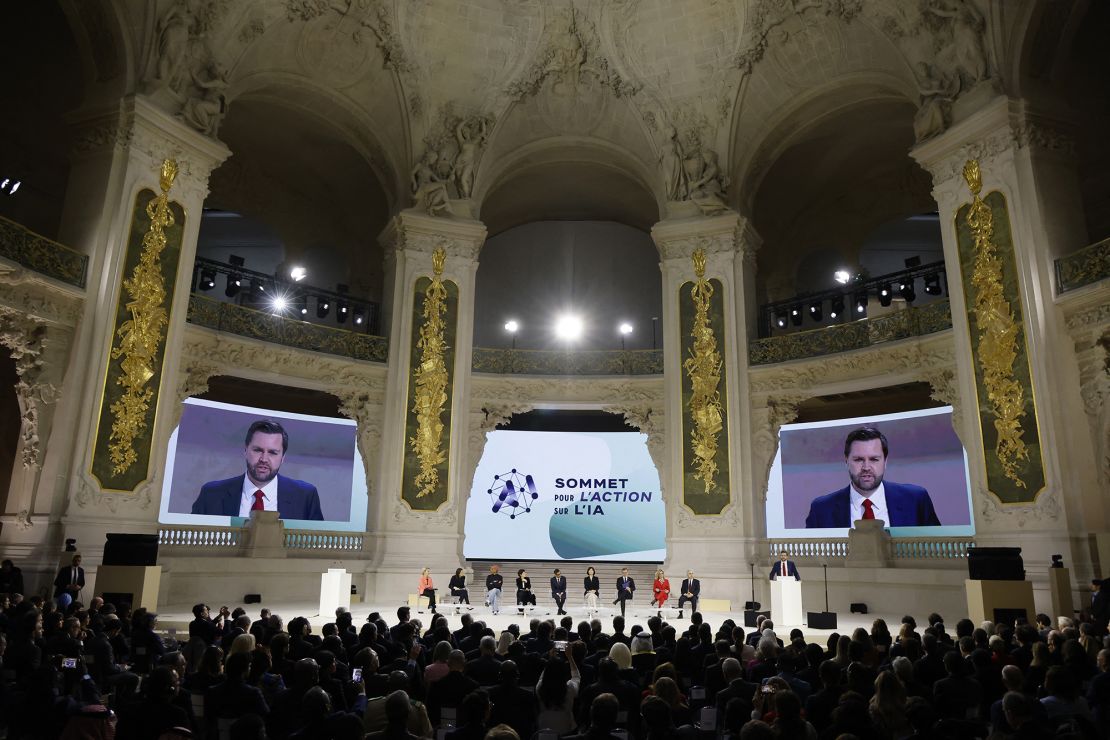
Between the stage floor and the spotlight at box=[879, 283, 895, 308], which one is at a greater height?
the spotlight at box=[879, 283, 895, 308]

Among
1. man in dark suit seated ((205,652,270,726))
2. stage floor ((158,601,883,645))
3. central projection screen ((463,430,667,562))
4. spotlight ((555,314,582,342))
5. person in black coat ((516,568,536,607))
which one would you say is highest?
spotlight ((555,314,582,342))

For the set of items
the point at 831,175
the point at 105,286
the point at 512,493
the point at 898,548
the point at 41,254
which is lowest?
the point at 898,548

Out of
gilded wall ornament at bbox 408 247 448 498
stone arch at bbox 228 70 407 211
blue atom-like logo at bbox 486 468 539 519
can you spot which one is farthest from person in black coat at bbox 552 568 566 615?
stone arch at bbox 228 70 407 211

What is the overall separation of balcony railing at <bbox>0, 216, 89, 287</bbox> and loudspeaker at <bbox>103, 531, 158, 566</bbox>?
5005mm

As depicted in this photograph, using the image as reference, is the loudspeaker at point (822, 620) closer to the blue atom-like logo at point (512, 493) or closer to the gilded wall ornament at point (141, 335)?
the blue atom-like logo at point (512, 493)

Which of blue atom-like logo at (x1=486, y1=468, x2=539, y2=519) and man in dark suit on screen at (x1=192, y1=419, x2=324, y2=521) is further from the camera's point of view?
blue atom-like logo at (x1=486, y1=468, x2=539, y2=519)

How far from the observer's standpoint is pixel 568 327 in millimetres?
25719

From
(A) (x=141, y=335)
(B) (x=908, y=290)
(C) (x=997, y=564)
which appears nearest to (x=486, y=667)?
(C) (x=997, y=564)

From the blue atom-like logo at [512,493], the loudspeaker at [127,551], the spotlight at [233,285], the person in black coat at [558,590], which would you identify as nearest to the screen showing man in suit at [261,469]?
the spotlight at [233,285]

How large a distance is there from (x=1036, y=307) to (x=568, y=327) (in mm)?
14110

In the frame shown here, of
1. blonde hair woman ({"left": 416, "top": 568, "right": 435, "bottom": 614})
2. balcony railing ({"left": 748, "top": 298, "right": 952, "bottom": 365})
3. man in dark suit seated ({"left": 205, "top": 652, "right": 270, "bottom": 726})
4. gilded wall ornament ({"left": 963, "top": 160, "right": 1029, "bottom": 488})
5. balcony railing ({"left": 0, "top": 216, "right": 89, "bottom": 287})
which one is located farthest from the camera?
balcony railing ({"left": 748, "top": 298, "right": 952, "bottom": 365})

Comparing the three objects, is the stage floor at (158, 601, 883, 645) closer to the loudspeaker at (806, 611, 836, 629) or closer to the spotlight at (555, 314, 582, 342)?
the loudspeaker at (806, 611, 836, 629)

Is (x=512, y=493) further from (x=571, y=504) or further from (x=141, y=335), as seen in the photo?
(x=141, y=335)

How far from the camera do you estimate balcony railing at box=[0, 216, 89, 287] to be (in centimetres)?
1313
